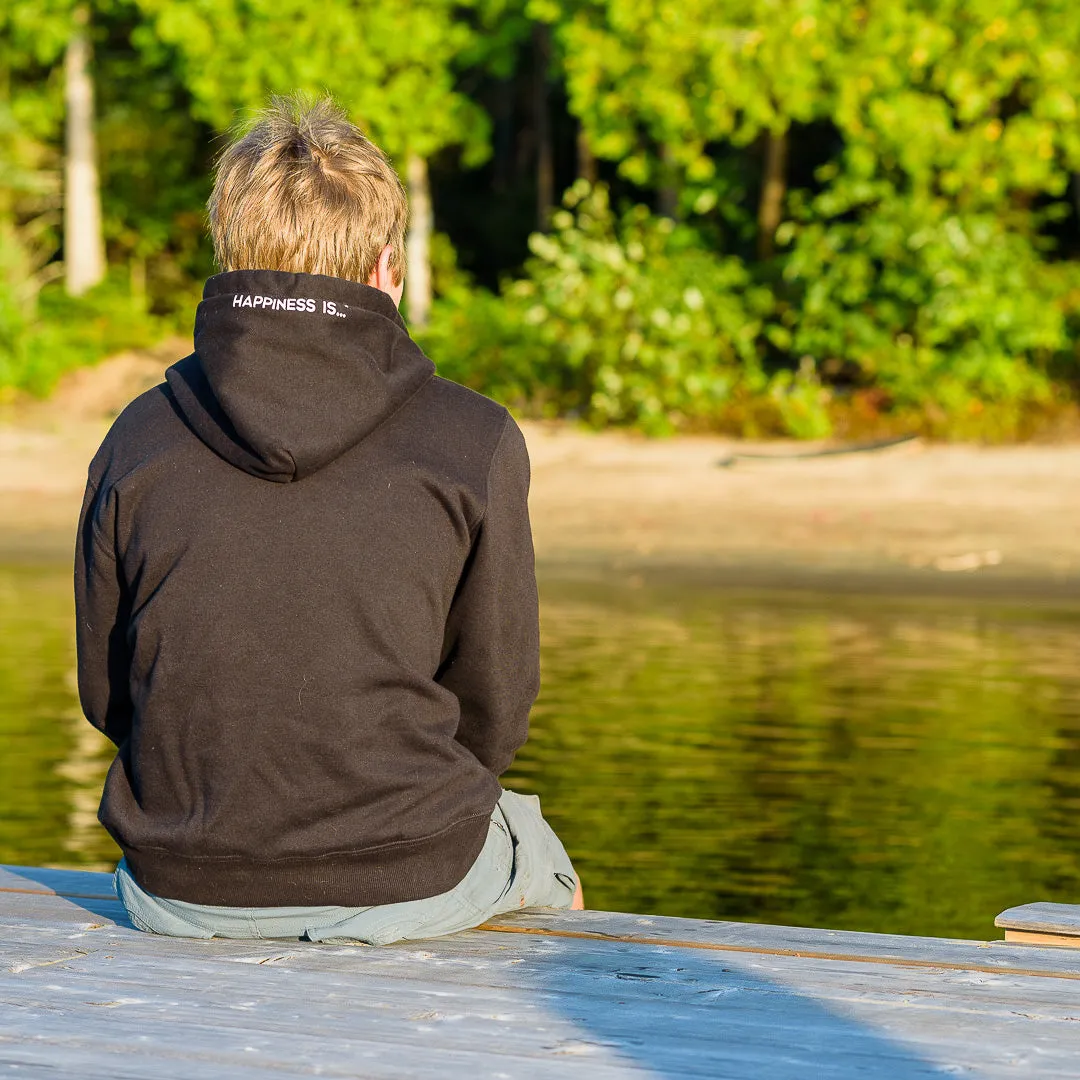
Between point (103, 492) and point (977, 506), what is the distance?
41.0ft

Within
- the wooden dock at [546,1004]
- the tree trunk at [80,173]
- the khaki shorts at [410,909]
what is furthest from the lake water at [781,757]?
the tree trunk at [80,173]

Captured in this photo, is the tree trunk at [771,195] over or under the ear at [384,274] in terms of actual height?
over

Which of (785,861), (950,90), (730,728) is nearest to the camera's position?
(785,861)

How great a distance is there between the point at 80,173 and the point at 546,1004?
21623 millimetres

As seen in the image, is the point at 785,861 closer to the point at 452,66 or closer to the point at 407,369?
the point at 407,369

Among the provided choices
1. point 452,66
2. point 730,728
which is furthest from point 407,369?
point 452,66

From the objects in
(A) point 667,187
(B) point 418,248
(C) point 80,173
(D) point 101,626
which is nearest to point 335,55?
(B) point 418,248

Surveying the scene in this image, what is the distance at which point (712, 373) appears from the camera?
1850cm

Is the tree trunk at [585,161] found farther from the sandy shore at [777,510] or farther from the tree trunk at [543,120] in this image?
the sandy shore at [777,510]

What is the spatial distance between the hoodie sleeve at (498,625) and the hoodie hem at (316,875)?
0.15 meters

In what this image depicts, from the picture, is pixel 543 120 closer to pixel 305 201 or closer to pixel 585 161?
pixel 585 161

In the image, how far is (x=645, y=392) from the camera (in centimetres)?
1798

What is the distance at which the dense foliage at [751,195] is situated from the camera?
701 inches

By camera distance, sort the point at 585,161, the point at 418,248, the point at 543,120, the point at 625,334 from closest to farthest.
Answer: the point at 625,334, the point at 418,248, the point at 585,161, the point at 543,120
